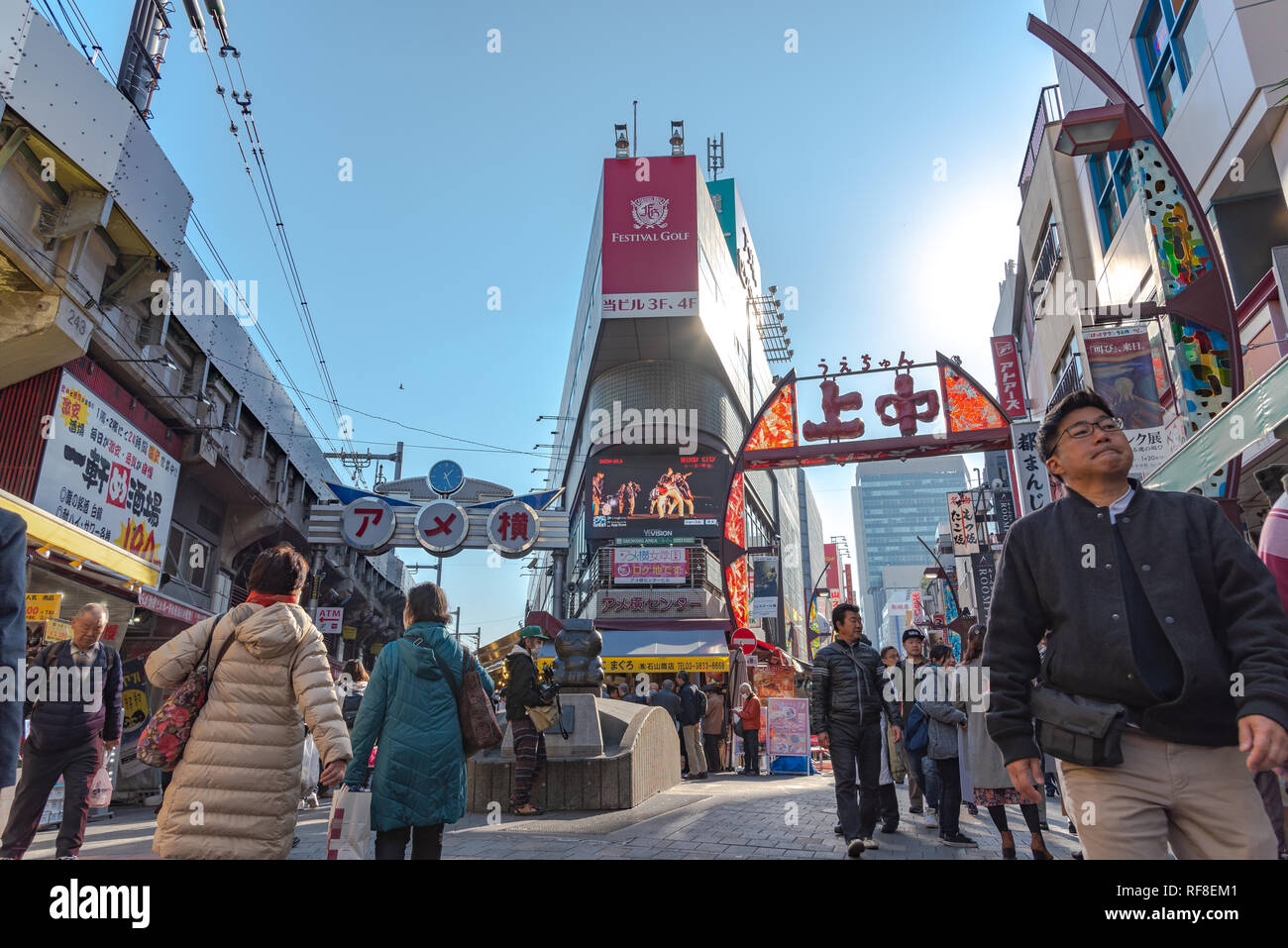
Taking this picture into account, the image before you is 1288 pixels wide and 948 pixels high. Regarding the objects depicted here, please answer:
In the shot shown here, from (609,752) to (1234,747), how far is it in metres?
6.98

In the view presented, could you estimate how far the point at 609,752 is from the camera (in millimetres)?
8258

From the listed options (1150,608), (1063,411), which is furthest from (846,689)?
(1150,608)

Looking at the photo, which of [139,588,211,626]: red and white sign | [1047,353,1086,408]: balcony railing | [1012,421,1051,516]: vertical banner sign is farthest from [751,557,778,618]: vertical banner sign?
[139,588,211,626]: red and white sign

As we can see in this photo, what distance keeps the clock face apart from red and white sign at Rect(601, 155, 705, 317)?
1321 cm

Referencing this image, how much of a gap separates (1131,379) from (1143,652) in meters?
9.41

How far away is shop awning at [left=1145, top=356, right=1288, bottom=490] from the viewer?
5547 millimetres

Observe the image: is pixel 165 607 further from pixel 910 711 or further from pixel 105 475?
pixel 910 711

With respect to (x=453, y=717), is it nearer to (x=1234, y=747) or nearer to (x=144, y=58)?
(x=1234, y=747)

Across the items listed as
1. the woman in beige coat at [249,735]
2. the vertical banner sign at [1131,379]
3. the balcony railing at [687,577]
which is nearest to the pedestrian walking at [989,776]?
the woman in beige coat at [249,735]

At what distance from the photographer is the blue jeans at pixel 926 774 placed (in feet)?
23.8

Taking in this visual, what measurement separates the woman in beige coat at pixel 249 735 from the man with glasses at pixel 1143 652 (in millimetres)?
2619

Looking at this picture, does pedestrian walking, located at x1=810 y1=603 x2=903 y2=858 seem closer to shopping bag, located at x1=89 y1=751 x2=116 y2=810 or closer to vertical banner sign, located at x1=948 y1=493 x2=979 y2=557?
shopping bag, located at x1=89 y1=751 x2=116 y2=810

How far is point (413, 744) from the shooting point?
3693 mm
